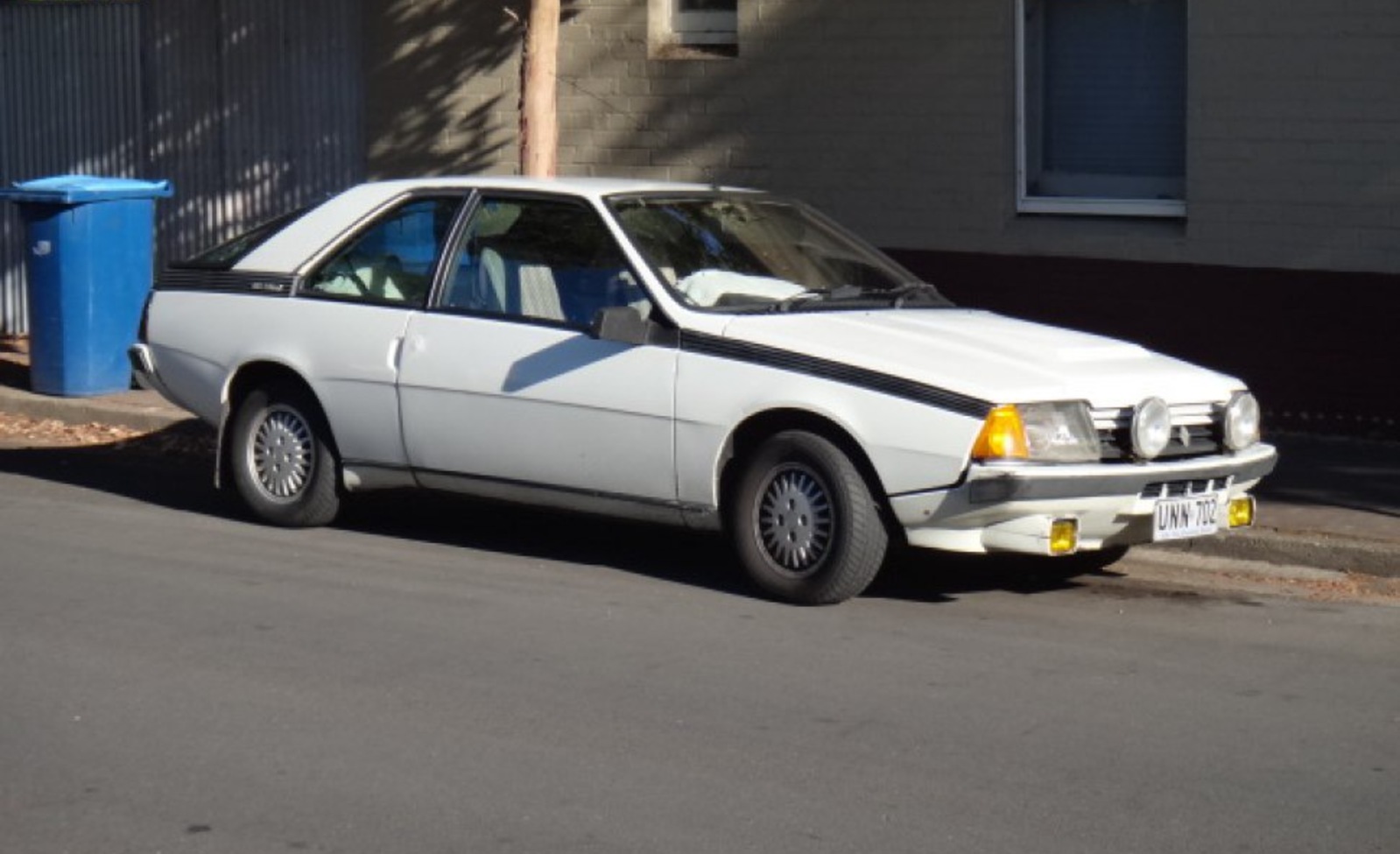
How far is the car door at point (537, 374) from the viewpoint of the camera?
890 cm

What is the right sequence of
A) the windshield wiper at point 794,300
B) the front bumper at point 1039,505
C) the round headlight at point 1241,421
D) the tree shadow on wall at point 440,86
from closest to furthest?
the front bumper at point 1039,505 → the round headlight at point 1241,421 → the windshield wiper at point 794,300 → the tree shadow on wall at point 440,86

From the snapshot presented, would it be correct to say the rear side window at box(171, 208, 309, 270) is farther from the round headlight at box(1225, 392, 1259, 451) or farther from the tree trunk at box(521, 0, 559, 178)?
the round headlight at box(1225, 392, 1259, 451)

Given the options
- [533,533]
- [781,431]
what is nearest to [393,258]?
[533,533]

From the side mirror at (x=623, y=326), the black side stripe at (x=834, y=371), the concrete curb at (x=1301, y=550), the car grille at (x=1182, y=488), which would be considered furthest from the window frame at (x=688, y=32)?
the car grille at (x=1182, y=488)

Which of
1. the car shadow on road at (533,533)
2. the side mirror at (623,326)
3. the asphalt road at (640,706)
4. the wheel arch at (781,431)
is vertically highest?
the side mirror at (623,326)

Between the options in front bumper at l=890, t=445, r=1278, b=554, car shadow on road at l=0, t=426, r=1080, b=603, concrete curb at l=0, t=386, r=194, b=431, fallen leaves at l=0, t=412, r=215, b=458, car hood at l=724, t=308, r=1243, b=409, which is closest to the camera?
front bumper at l=890, t=445, r=1278, b=554

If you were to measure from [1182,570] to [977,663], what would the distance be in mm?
2218

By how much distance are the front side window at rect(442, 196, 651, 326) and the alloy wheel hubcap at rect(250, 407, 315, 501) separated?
969 millimetres

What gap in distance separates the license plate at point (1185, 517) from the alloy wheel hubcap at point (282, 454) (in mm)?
3560

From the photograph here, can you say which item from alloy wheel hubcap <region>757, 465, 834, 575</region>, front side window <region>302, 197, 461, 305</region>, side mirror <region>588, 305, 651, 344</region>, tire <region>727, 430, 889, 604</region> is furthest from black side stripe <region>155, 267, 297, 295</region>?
alloy wheel hubcap <region>757, 465, 834, 575</region>

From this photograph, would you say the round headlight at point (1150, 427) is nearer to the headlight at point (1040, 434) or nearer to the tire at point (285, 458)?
the headlight at point (1040, 434)

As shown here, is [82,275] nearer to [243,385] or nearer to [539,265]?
[243,385]

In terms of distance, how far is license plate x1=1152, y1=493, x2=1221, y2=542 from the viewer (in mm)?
8391

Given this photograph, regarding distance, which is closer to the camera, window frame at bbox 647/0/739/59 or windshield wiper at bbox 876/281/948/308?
windshield wiper at bbox 876/281/948/308
